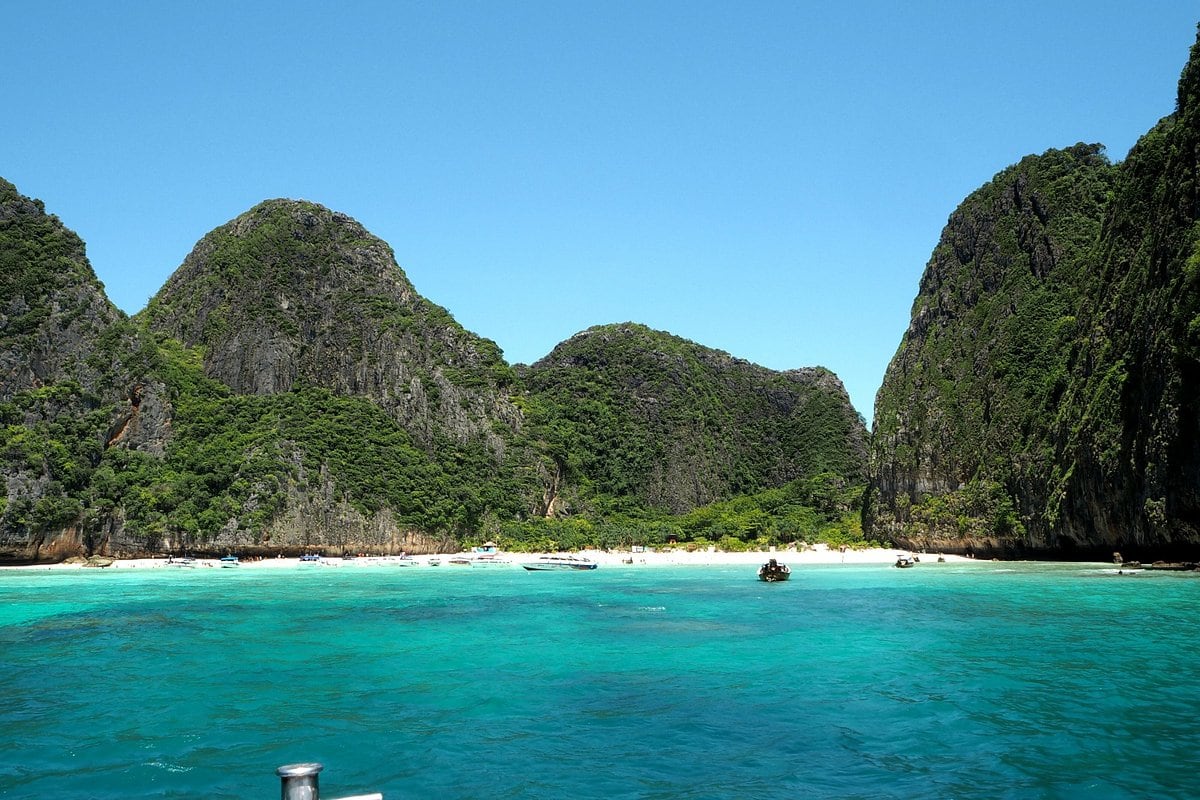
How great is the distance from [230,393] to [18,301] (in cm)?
2467

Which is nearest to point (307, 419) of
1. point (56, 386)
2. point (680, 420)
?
point (56, 386)

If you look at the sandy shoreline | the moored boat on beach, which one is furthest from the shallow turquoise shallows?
the sandy shoreline

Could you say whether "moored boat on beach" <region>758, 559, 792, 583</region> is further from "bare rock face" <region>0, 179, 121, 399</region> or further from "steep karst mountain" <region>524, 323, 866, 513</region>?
"steep karst mountain" <region>524, 323, 866, 513</region>

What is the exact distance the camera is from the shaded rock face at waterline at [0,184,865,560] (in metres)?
75.5

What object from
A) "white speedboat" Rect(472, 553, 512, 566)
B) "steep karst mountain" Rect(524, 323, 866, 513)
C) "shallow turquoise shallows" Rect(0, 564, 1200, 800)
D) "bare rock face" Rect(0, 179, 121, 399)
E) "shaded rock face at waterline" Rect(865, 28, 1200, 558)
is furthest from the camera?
"steep karst mountain" Rect(524, 323, 866, 513)

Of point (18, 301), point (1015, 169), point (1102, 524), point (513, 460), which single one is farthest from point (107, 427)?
point (1015, 169)

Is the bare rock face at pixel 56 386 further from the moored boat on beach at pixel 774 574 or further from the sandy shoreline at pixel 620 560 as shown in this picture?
the moored boat on beach at pixel 774 574

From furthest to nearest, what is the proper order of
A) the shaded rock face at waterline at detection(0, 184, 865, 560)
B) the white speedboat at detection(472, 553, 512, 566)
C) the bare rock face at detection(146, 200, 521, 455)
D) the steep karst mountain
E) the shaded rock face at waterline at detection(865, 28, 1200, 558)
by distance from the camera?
1. the steep karst mountain
2. the bare rock face at detection(146, 200, 521, 455)
3. the white speedboat at detection(472, 553, 512, 566)
4. the shaded rock face at waterline at detection(0, 184, 865, 560)
5. the shaded rock face at waterline at detection(865, 28, 1200, 558)

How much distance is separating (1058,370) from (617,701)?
6087 cm

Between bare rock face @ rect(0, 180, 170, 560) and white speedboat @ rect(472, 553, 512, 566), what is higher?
bare rock face @ rect(0, 180, 170, 560)

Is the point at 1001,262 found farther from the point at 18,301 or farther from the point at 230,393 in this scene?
the point at 18,301

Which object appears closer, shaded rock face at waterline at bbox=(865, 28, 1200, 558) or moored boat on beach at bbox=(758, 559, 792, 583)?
shaded rock face at waterline at bbox=(865, 28, 1200, 558)

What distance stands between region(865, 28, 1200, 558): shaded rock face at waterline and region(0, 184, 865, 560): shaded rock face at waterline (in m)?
39.1

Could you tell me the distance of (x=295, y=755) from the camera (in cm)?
1208
